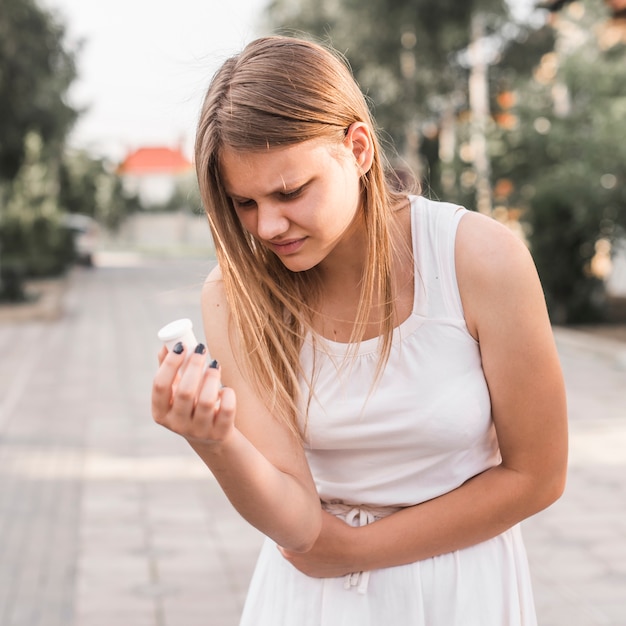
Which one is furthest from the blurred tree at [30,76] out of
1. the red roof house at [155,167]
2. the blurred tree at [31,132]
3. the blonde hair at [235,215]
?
the red roof house at [155,167]

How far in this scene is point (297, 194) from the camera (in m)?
1.47

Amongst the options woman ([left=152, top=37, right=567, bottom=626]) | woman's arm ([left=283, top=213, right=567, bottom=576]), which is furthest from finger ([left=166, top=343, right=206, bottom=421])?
woman's arm ([left=283, top=213, right=567, bottom=576])

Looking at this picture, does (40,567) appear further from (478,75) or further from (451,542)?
(478,75)

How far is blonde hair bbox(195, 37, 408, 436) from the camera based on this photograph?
143 centimetres

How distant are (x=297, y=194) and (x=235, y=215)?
0.53ft

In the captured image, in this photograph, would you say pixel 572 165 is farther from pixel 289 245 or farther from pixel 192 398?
pixel 192 398

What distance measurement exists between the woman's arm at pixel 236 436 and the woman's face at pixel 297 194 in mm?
171

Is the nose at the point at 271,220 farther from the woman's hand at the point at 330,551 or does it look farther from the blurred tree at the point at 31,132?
the blurred tree at the point at 31,132

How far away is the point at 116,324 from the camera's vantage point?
15555 mm

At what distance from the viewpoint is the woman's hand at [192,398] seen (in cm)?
123

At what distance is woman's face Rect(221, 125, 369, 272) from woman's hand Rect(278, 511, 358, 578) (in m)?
0.41

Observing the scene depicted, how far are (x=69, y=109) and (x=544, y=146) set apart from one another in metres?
15.1

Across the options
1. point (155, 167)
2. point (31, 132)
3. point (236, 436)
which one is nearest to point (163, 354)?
point (236, 436)

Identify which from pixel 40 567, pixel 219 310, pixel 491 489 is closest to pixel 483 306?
pixel 491 489
